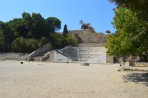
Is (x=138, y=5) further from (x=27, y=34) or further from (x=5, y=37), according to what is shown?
(x=27, y=34)

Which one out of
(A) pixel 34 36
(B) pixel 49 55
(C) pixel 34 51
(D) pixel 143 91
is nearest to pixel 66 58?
(B) pixel 49 55

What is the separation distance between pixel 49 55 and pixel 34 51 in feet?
12.6

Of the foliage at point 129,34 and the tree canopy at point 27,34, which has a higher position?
the tree canopy at point 27,34

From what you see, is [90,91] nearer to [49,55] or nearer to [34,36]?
[49,55]

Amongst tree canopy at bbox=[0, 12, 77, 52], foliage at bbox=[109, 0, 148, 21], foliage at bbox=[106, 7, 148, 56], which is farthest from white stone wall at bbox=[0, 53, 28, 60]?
foliage at bbox=[109, 0, 148, 21]

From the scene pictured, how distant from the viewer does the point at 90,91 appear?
1413cm

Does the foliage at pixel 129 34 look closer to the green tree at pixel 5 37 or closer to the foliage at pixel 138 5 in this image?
the foliage at pixel 138 5

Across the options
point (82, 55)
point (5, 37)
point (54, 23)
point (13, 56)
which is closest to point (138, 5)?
point (82, 55)

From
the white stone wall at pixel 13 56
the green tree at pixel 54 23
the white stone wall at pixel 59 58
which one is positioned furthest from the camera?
the green tree at pixel 54 23

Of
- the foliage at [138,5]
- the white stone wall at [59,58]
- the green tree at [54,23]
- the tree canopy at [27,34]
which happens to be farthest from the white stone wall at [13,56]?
the foliage at [138,5]

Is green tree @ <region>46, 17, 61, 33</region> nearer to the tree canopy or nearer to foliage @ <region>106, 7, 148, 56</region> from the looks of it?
the tree canopy

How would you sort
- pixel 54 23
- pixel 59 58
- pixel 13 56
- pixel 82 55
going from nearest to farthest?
pixel 59 58
pixel 13 56
pixel 82 55
pixel 54 23

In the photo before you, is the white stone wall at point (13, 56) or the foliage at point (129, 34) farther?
the white stone wall at point (13, 56)

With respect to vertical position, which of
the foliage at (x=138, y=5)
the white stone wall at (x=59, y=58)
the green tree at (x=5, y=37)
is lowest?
the white stone wall at (x=59, y=58)
